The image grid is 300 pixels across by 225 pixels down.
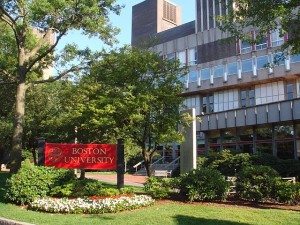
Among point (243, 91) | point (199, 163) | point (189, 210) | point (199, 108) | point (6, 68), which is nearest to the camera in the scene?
point (189, 210)

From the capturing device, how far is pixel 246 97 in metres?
46.6

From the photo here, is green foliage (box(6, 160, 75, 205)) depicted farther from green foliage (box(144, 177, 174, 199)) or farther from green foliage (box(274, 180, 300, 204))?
green foliage (box(274, 180, 300, 204))

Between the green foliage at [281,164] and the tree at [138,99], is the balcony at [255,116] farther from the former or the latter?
the tree at [138,99]

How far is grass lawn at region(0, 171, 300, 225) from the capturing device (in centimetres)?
1168

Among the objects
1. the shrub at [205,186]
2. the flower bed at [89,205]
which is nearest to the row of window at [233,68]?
the shrub at [205,186]

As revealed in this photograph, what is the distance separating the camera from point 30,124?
118 feet

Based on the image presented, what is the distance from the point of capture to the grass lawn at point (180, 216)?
38.3 ft

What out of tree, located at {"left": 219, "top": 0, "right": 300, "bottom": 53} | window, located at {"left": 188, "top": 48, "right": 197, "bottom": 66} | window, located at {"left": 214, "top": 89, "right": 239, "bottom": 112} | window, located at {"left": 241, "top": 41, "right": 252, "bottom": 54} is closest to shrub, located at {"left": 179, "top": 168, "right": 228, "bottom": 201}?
tree, located at {"left": 219, "top": 0, "right": 300, "bottom": 53}

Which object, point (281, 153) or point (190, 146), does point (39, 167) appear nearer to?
point (190, 146)

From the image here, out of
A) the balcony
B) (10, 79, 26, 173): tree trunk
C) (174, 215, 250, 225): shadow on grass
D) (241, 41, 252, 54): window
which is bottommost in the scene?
(174, 215, 250, 225): shadow on grass

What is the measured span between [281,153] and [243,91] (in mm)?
13528

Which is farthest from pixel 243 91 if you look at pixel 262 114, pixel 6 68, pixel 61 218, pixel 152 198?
pixel 61 218

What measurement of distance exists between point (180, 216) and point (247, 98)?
35.7 meters

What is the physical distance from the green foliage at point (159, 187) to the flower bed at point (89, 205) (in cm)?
104
